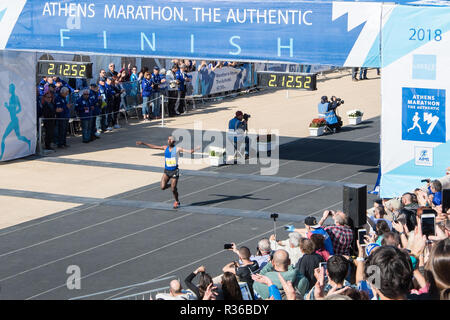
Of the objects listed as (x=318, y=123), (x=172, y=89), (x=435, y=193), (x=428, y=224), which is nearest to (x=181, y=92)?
(x=172, y=89)

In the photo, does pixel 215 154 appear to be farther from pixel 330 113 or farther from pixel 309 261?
pixel 309 261

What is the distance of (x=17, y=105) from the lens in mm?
23281

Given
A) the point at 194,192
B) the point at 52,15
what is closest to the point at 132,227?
the point at 194,192

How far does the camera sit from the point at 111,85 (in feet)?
92.3

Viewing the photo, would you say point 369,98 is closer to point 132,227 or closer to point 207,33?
point 207,33

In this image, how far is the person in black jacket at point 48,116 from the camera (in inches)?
956

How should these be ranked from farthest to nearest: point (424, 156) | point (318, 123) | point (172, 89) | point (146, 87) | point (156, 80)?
point (172, 89) → point (156, 80) → point (146, 87) → point (318, 123) → point (424, 156)

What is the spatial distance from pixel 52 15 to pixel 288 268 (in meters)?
12.5

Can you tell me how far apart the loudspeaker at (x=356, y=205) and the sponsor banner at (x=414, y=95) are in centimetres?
304

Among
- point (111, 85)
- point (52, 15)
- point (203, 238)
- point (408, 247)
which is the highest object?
point (52, 15)

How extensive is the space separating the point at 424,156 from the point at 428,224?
6253 millimetres

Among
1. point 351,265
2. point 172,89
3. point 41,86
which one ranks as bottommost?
point 351,265

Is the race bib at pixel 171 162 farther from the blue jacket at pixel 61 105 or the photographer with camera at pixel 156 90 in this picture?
the photographer with camera at pixel 156 90

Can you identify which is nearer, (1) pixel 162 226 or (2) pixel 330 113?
(1) pixel 162 226
